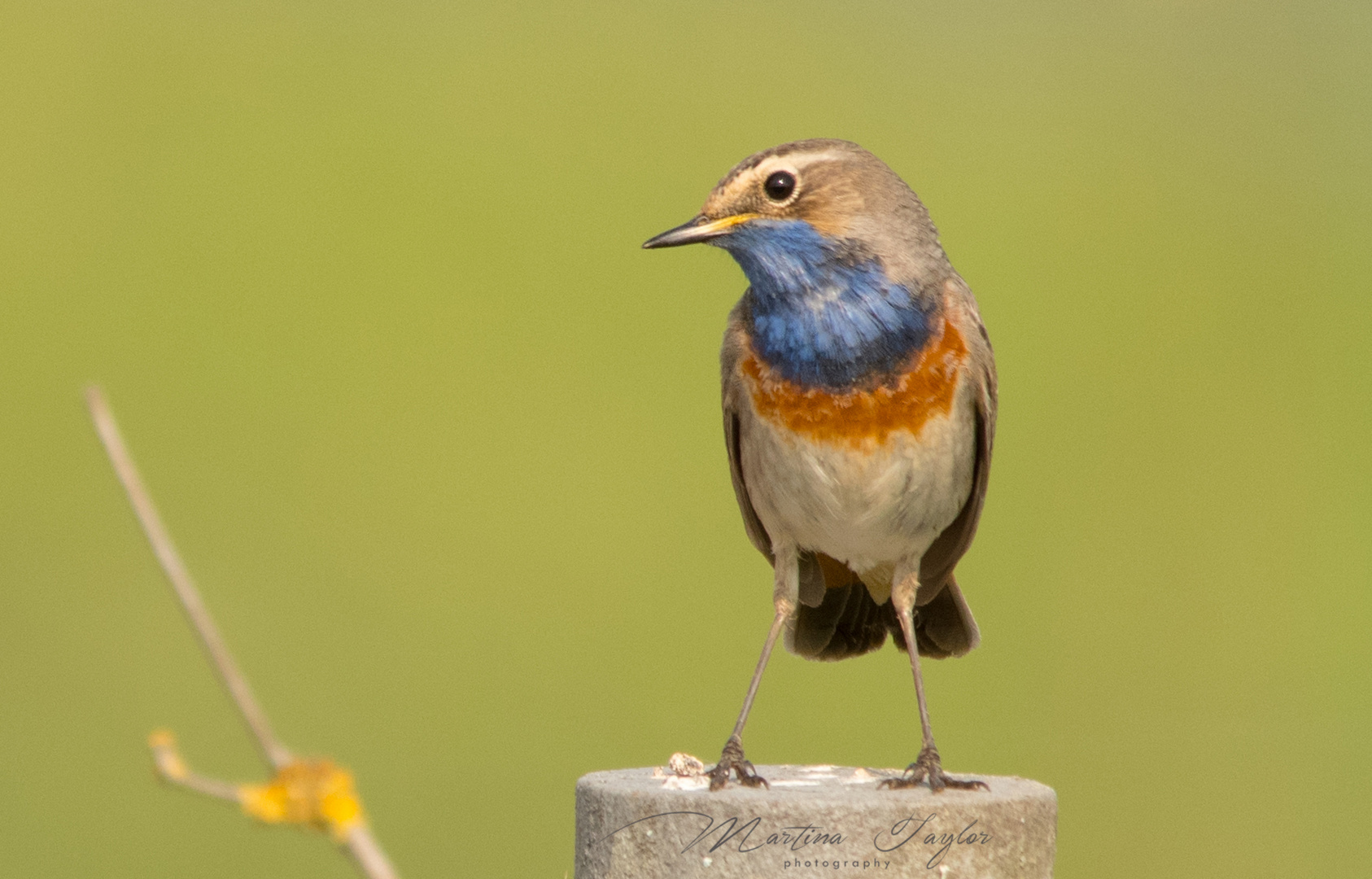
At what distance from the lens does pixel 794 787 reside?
9.93 ft

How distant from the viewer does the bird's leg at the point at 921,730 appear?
123 inches

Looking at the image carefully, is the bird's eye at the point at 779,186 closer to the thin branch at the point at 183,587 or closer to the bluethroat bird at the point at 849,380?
the bluethroat bird at the point at 849,380

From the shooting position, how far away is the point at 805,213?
346 cm

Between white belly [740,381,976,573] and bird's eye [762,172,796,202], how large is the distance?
58 cm

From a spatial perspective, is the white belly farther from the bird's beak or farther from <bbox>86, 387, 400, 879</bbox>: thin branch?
<bbox>86, 387, 400, 879</bbox>: thin branch

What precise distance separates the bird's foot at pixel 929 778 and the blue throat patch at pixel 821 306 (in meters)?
0.88

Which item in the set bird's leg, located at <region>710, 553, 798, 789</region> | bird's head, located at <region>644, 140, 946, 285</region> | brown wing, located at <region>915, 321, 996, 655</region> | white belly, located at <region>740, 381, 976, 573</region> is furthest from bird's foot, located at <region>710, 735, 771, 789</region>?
bird's head, located at <region>644, 140, 946, 285</region>

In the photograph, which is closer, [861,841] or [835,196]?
[861,841]

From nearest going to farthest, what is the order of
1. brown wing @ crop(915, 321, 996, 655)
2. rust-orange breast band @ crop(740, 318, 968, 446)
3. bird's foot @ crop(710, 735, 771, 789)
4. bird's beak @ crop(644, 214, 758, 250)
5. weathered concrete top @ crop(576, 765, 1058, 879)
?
weathered concrete top @ crop(576, 765, 1058, 879) → bird's foot @ crop(710, 735, 771, 789) → bird's beak @ crop(644, 214, 758, 250) → rust-orange breast band @ crop(740, 318, 968, 446) → brown wing @ crop(915, 321, 996, 655)

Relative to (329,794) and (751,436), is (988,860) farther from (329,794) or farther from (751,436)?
(329,794)

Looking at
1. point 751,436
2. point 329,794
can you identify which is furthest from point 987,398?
point 329,794

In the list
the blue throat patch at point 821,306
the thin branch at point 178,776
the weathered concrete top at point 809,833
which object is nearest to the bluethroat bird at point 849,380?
the blue throat patch at point 821,306

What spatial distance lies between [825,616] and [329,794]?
115 inches

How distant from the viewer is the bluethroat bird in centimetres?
346
